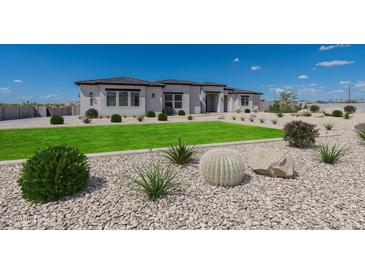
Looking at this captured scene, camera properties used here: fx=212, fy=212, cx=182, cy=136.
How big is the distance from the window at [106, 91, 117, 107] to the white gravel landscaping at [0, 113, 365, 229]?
20643 mm

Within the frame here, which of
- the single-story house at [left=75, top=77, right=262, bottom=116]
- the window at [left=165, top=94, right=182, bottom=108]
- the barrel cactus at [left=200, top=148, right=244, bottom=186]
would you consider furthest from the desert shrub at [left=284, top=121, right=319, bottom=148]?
the window at [left=165, top=94, right=182, bottom=108]

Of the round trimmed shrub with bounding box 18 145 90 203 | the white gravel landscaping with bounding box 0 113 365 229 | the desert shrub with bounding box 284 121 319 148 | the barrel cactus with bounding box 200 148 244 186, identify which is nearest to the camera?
the white gravel landscaping with bounding box 0 113 365 229

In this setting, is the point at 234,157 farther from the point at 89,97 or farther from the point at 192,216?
the point at 89,97

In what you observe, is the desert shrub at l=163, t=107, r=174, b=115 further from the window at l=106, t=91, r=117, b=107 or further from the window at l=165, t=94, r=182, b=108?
the window at l=106, t=91, r=117, b=107

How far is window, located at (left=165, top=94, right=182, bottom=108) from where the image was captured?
30234mm

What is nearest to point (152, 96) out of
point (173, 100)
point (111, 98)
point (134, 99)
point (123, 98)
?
point (134, 99)

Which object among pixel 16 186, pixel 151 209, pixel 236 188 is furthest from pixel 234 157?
pixel 16 186

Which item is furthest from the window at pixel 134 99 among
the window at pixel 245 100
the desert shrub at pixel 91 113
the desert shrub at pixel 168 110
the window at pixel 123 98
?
the window at pixel 245 100

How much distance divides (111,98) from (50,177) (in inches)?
892

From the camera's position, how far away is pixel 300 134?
8062 mm

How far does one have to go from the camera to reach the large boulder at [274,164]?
5.17m

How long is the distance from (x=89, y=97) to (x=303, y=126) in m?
23.4

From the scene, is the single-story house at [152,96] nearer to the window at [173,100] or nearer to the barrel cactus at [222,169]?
the window at [173,100]

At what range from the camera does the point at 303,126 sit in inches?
324
